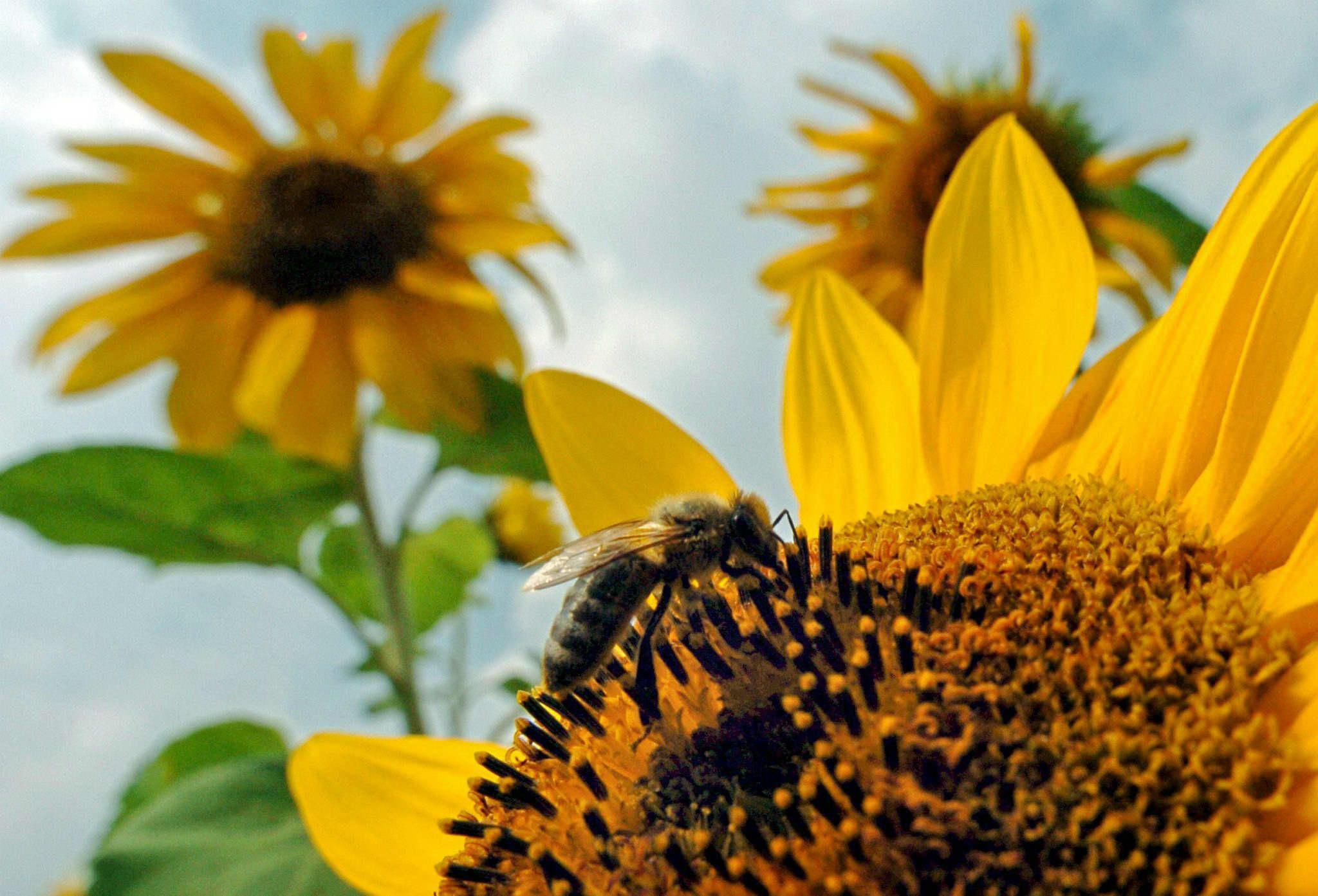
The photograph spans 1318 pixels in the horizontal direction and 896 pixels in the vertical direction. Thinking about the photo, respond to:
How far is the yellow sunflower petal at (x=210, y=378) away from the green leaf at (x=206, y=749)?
744 millimetres

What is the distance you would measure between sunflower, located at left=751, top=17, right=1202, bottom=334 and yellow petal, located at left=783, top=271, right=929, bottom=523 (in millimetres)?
1337

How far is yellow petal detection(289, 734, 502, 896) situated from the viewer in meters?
Answer: 1.29

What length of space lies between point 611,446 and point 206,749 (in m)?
1.92

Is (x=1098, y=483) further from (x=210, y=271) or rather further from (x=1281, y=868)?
(x=210, y=271)

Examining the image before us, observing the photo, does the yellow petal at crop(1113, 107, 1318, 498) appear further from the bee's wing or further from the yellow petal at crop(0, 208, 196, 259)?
the yellow petal at crop(0, 208, 196, 259)

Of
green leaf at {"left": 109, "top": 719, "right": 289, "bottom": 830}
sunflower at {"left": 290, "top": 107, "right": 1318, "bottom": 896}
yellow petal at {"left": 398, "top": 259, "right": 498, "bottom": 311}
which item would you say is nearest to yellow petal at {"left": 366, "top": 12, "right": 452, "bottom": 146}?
yellow petal at {"left": 398, "top": 259, "right": 498, "bottom": 311}

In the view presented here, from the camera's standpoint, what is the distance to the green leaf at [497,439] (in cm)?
262

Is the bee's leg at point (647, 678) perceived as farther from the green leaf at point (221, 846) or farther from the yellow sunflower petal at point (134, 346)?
the yellow sunflower petal at point (134, 346)

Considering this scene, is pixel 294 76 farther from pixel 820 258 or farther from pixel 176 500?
pixel 820 258

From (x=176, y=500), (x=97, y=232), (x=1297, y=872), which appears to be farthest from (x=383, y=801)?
(x=97, y=232)

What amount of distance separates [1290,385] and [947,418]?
1.18 feet

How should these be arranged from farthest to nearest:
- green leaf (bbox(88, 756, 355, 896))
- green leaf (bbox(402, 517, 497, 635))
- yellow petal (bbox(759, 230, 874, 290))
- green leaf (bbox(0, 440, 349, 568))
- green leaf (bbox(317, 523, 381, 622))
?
green leaf (bbox(402, 517, 497, 635)) < green leaf (bbox(317, 523, 381, 622)) < yellow petal (bbox(759, 230, 874, 290)) < green leaf (bbox(0, 440, 349, 568)) < green leaf (bbox(88, 756, 355, 896))

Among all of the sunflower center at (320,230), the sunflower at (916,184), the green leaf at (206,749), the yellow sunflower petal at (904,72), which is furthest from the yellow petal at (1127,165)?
the green leaf at (206,749)

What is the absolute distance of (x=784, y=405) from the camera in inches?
57.7
